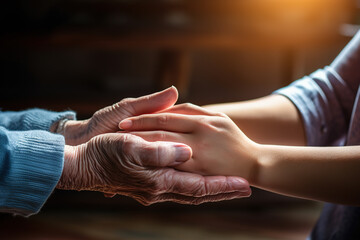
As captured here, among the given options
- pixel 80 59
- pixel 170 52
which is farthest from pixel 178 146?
pixel 80 59

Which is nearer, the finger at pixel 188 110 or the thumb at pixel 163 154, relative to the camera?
the thumb at pixel 163 154

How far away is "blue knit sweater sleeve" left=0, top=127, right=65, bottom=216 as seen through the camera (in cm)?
63

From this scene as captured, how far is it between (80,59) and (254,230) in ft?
6.65

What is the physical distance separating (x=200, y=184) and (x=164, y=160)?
79 mm

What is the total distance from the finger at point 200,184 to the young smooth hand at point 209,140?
0.08 ft

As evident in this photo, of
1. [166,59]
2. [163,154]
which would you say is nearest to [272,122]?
[163,154]

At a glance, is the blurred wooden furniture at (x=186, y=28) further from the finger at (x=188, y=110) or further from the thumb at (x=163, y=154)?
the thumb at (x=163, y=154)

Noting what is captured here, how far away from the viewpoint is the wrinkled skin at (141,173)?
2.09 feet

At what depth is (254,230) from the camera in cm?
183

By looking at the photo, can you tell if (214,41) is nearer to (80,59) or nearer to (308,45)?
(308,45)

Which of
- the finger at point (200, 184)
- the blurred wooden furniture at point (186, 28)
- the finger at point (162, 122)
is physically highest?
the blurred wooden furniture at point (186, 28)

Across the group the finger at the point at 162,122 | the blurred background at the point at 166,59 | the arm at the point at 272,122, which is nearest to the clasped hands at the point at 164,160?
the finger at the point at 162,122

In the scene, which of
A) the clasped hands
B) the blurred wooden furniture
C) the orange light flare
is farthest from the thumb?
the orange light flare

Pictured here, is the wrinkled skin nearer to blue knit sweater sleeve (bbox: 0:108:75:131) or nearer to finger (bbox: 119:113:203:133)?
finger (bbox: 119:113:203:133)
